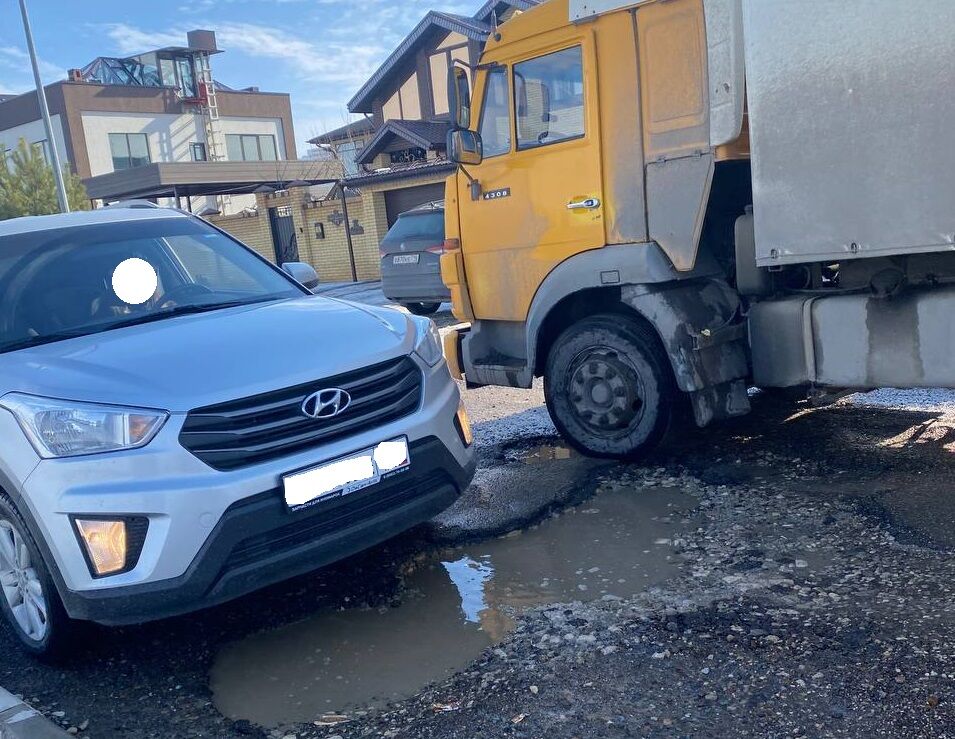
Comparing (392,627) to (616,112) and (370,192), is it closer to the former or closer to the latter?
(616,112)

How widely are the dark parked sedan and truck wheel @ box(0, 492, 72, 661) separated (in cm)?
929

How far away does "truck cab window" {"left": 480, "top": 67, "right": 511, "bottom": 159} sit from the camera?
5.72 meters

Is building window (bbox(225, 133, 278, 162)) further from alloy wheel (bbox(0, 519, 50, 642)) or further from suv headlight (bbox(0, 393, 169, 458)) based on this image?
suv headlight (bbox(0, 393, 169, 458))

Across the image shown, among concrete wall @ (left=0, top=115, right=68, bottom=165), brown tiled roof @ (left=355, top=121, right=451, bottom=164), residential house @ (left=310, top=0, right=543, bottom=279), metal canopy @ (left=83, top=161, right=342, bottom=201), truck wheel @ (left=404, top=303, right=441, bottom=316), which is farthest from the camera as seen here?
concrete wall @ (left=0, top=115, right=68, bottom=165)

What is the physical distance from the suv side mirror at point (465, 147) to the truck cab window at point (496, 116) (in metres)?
0.06

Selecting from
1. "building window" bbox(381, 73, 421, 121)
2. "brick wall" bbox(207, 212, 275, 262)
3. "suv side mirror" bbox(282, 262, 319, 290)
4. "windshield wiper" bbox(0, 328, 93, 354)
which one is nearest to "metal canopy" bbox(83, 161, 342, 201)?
"brick wall" bbox(207, 212, 275, 262)

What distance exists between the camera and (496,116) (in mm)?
5805

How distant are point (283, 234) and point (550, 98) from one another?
21244 mm

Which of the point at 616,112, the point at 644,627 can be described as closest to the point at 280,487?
the point at 644,627

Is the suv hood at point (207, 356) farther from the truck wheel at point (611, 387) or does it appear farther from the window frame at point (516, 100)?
the window frame at point (516, 100)

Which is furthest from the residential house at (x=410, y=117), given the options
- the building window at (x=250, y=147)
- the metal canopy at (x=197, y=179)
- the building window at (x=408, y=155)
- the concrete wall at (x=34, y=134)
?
the concrete wall at (x=34, y=134)

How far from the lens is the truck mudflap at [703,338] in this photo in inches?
196

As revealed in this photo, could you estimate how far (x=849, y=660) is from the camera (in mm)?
3008

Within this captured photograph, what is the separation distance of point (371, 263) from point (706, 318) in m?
18.2
